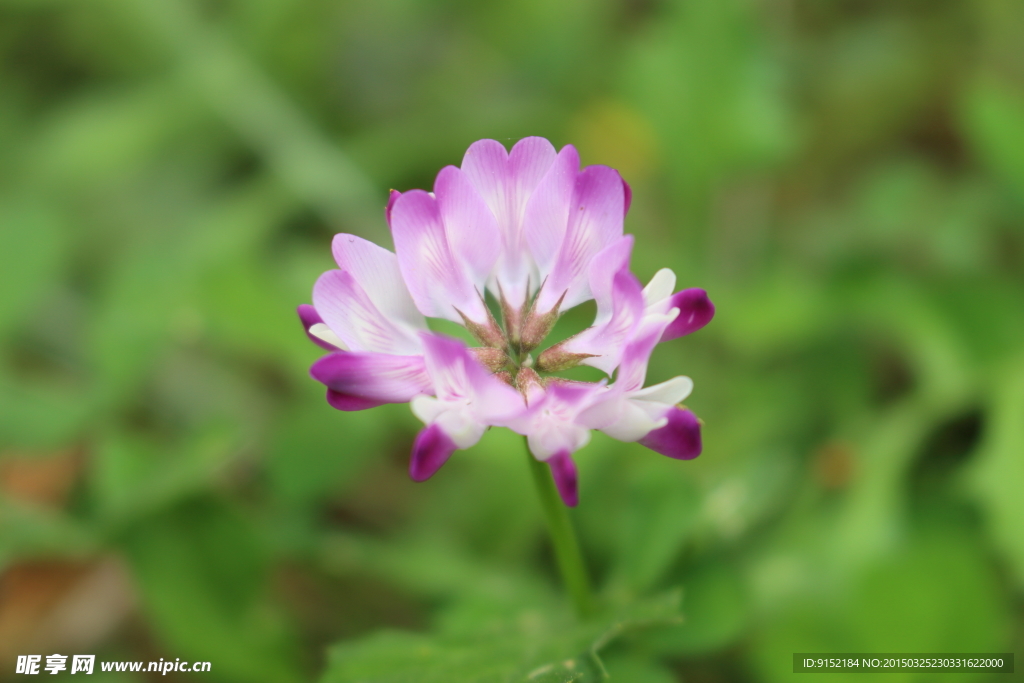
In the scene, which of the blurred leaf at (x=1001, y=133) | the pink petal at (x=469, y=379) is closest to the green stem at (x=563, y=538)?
the pink petal at (x=469, y=379)

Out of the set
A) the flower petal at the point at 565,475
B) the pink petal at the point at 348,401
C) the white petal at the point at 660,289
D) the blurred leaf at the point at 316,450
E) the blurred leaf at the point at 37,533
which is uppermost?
the blurred leaf at the point at 316,450

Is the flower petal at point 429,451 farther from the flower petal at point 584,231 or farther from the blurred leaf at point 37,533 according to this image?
the blurred leaf at point 37,533

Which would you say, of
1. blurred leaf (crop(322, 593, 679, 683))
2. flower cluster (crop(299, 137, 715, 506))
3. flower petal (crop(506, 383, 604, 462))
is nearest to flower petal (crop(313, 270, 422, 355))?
flower cluster (crop(299, 137, 715, 506))

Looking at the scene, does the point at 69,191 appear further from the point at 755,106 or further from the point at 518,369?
the point at 518,369

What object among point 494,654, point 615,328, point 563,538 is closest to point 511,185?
point 615,328

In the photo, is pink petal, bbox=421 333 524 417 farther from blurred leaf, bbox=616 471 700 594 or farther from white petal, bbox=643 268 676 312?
blurred leaf, bbox=616 471 700 594

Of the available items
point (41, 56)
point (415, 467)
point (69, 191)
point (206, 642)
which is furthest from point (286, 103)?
point (415, 467)
